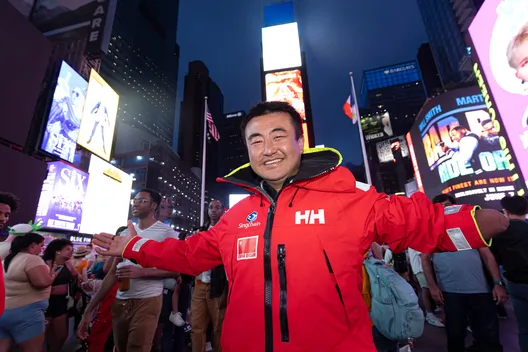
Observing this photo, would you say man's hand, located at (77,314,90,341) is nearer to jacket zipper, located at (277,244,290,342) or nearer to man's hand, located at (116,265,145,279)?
man's hand, located at (116,265,145,279)

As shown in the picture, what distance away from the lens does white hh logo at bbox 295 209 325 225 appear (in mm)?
1701

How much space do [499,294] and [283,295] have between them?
4154 mm

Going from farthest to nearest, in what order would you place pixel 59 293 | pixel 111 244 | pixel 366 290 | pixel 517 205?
pixel 59 293 < pixel 517 205 < pixel 366 290 < pixel 111 244

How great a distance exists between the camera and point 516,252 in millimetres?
3467

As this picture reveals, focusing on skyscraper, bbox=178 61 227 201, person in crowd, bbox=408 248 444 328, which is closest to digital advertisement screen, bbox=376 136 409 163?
person in crowd, bbox=408 248 444 328

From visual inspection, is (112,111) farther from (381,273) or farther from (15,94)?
(381,273)

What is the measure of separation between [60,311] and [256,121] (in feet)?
21.1

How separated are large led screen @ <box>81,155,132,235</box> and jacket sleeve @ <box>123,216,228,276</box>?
19.5 meters

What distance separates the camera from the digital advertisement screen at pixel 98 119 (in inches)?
677

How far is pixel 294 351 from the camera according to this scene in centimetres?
148

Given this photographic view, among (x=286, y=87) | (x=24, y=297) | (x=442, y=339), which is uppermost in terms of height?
(x=286, y=87)

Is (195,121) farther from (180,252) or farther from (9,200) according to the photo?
(180,252)

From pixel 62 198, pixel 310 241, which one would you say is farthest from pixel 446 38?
pixel 310 241

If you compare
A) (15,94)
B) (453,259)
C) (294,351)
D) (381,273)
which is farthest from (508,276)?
(15,94)
